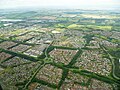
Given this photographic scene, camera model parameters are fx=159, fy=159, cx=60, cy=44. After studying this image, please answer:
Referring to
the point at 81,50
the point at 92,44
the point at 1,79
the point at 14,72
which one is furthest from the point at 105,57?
the point at 1,79

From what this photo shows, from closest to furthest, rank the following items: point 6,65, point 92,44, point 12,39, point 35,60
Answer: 1. point 6,65
2. point 35,60
3. point 92,44
4. point 12,39

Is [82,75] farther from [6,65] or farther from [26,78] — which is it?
[6,65]

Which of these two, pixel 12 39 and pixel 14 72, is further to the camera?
pixel 12 39

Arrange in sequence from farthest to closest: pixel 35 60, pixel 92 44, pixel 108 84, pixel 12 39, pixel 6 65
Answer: pixel 12 39
pixel 92 44
pixel 35 60
pixel 6 65
pixel 108 84

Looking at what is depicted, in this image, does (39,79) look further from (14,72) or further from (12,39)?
(12,39)

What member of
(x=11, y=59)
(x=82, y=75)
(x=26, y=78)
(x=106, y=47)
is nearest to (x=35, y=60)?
(x=11, y=59)

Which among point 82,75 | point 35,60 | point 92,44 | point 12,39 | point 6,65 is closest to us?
point 82,75

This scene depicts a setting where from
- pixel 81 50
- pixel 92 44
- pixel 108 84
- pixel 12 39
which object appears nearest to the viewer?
pixel 108 84

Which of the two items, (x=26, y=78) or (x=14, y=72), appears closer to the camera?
(x=26, y=78)
